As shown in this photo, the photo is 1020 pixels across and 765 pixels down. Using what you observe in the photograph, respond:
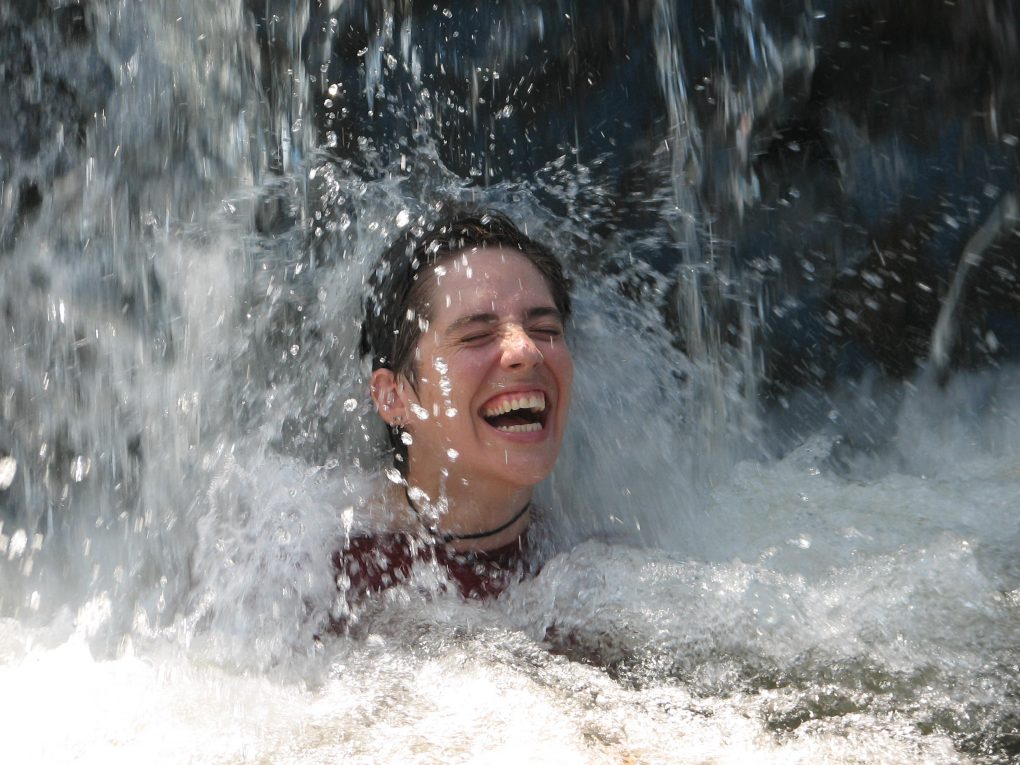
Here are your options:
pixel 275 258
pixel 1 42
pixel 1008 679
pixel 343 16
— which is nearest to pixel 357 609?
pixel 1008 679

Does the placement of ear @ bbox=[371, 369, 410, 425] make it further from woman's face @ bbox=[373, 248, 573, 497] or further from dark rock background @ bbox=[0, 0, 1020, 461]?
dark rock background @ bbox=[0, 0, 1020, 461]

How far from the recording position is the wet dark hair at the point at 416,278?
281cm

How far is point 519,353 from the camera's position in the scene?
259 cm

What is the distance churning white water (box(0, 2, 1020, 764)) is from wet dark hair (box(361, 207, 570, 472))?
1.40 feet

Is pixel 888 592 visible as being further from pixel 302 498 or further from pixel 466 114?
Result: pixel 466 114

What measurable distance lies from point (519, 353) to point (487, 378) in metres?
0.10

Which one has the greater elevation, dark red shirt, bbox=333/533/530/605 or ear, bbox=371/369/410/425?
ear, bbox=371/369/410/425

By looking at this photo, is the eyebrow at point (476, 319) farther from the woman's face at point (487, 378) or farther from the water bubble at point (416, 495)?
the water bubble at point (416, 495)

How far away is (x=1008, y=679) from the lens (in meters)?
1.87

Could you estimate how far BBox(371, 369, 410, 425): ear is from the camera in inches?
111

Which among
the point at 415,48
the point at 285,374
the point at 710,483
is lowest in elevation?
the point at 710,483

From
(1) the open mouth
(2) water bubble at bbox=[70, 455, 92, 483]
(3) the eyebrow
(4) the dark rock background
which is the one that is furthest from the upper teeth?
(2) water bubble at bbox=[70, 455, 92, 483]

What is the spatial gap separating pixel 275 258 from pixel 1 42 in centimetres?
130

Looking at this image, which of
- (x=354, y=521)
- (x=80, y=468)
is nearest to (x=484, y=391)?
(x=354, y=521)
